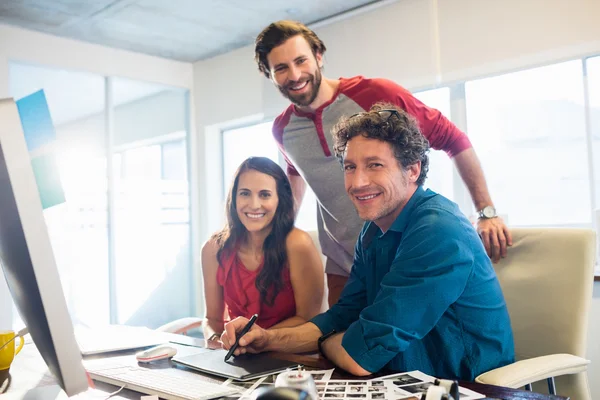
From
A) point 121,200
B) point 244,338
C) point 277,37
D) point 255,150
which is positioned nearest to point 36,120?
point 244,338

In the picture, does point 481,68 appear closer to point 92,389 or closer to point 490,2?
point 490,2

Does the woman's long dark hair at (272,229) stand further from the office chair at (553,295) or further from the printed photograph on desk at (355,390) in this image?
the printed photograph on desk at (355,390)

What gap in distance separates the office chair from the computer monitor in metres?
1.19

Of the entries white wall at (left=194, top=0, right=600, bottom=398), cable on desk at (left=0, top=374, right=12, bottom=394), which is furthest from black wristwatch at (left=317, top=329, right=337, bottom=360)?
white wall at (left=194, top=0, right=600, bottom=398)

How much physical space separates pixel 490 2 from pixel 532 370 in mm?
2849

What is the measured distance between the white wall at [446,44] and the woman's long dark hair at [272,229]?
2.01 meters

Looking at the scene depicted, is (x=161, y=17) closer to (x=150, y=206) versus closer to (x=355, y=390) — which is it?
(x=150, y=206)

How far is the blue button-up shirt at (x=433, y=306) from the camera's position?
1215mm

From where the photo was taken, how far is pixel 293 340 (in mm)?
1469

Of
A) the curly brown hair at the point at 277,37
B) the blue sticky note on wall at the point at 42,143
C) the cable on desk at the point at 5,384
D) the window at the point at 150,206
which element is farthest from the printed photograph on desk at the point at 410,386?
the window at the point at 150,206

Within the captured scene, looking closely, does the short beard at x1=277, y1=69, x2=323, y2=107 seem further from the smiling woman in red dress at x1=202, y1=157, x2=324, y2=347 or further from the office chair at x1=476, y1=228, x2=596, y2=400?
the office chair at x1=476, y1=228, x2=596, y2=400

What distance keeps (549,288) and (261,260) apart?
103 centimetres

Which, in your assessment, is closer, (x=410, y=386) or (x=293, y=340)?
(x=410, y=386)

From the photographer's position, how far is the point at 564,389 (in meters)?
1.45
